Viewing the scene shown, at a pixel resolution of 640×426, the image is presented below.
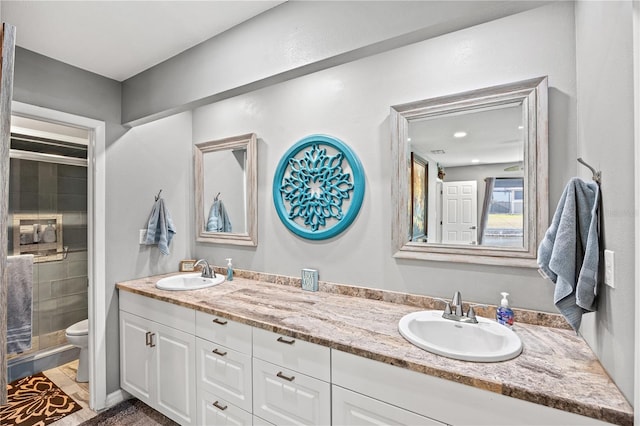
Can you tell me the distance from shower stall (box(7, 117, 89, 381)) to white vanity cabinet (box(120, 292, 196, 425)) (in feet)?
4.34

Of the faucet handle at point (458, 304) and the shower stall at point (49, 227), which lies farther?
the shower stall at point (49, 227)

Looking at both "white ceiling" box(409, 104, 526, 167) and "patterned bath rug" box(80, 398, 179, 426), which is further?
"patterned bath rug" box(80, 398, 179, 426)

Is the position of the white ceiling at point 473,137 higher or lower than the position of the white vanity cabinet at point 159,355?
higher

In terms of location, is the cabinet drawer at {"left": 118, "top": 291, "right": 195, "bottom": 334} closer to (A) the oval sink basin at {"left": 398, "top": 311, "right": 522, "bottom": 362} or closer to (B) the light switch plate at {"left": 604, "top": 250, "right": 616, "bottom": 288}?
(A) the oval sink basin at {"left": 398, "top": 311, "right": 522, "bottom": 362}

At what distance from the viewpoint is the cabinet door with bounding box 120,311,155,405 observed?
2125 mm

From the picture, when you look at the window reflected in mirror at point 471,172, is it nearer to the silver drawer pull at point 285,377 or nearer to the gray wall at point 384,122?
the gray wall at point 384,122

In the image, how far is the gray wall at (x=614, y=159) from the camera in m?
0.84

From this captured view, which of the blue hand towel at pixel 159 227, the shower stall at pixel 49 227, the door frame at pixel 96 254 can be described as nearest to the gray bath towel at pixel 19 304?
the shower stall at pixel 49 227

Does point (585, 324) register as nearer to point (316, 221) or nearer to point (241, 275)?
point (316, 221)

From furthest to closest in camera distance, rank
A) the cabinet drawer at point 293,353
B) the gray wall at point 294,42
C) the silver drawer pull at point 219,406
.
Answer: the silver drawer pull at point 219,406, the cabinet drawer at point 293,353, the gray wall at point 294,42

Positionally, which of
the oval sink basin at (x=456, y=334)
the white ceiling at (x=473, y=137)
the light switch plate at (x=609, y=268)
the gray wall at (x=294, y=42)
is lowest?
the oval sink basin at (x=456, y=334)

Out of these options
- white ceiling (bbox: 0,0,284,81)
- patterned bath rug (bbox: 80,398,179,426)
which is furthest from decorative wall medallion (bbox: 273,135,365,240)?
patterned bath rug (bbox: 80,398,179,426)

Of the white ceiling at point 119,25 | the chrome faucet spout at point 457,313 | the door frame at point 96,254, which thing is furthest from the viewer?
the door frame at point 96,254

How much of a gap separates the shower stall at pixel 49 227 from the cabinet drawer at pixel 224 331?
218cm
